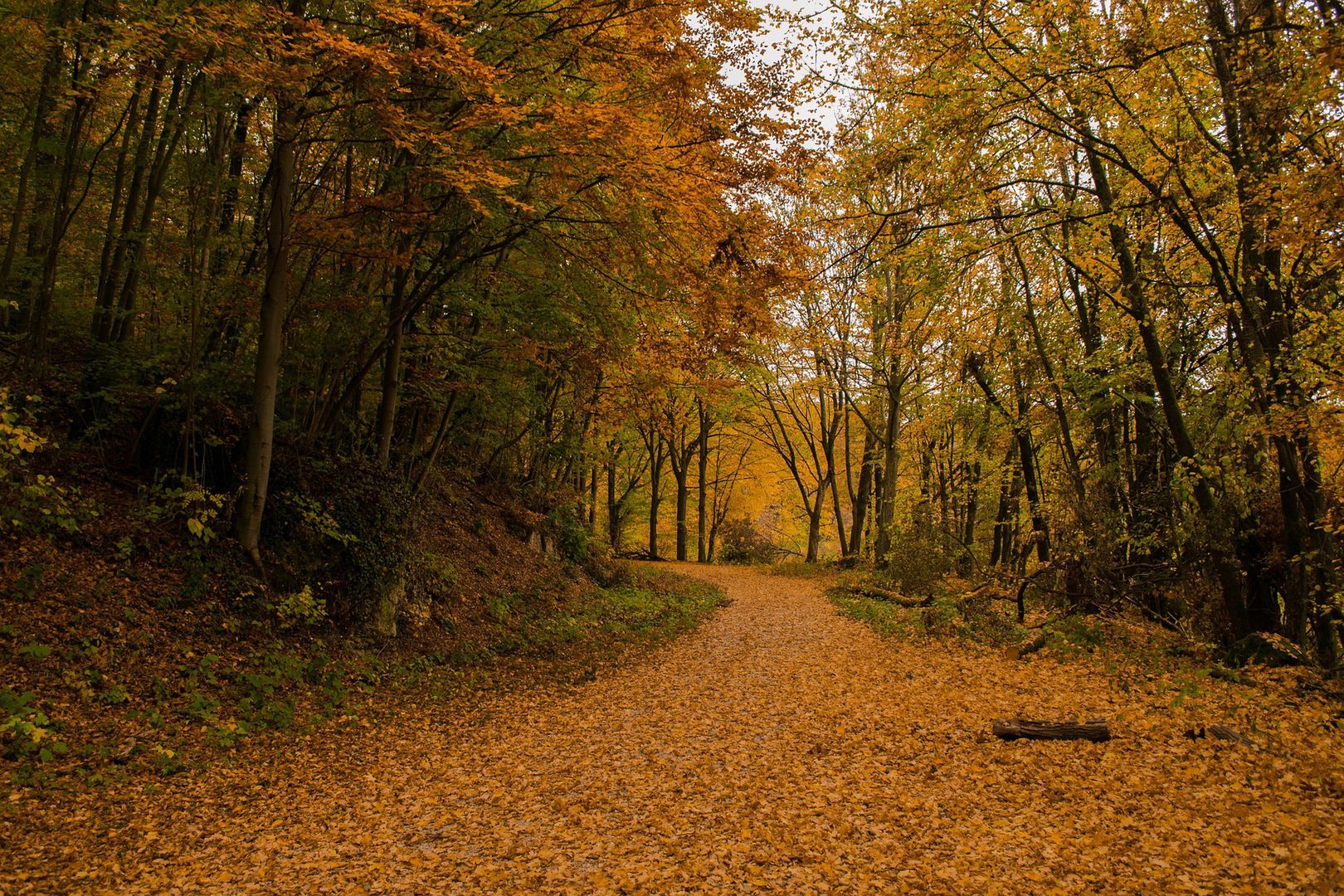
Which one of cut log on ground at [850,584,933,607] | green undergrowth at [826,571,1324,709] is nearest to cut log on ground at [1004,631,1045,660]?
green undergrowth at [826,571,1324,709]

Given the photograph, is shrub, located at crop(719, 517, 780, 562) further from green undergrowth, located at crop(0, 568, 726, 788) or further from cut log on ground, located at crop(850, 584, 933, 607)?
green undergrowth, located at crop(0, 568, 726, 788)

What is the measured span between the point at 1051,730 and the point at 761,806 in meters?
2.72

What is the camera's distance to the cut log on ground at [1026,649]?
8.73 m

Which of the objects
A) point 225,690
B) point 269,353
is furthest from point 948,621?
point 269,353

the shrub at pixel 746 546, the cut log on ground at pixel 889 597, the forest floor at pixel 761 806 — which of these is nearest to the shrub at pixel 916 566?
the cut log on ground at pixel 889 597

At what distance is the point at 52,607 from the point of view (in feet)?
18.3

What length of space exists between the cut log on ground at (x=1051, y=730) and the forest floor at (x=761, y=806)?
0.11 meters

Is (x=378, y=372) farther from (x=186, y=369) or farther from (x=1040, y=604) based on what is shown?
(x=1040, y=604)

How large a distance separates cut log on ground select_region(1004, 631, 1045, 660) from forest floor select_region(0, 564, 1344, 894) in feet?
4.73

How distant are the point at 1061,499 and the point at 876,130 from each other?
6.23 m

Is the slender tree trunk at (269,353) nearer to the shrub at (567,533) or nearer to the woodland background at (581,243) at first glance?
the woodland background at (581,243)

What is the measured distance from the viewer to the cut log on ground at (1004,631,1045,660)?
8.73 metres

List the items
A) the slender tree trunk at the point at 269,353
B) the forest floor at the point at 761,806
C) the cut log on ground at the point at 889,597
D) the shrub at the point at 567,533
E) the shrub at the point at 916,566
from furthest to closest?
1. the shrub at the point at 567,533
2. the shrub at the point at 916,566
3. the cut log on ground at the point at 889,597
4. the slender tree trunk at the point at 269,353
5. the forest floor at the point at 761,806

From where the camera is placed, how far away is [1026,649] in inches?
346
